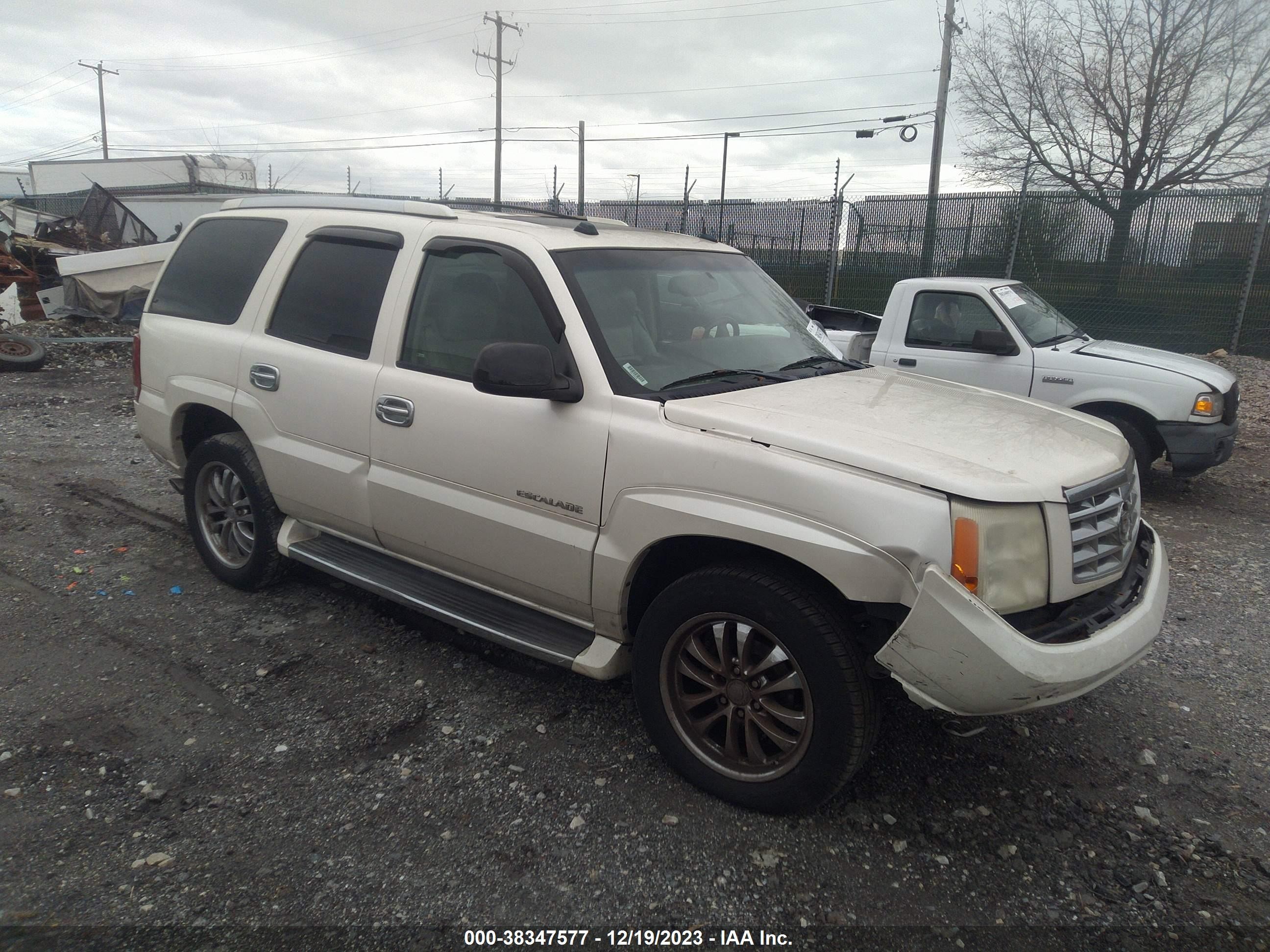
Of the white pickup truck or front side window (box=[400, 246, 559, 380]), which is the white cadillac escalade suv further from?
the white pickup truck

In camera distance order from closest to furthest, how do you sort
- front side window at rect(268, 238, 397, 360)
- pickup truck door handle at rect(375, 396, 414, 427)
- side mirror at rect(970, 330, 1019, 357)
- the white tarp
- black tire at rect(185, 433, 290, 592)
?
pickup truck door handle at rect(375, 396, 414, 427), front side window at rect(268, 238, 397, 360), black tire at rect(185, 433, 290, 592), side mirror at rect(970, 330, 1019, 357), the white tarp

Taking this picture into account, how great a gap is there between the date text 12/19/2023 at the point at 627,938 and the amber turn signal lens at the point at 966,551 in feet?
3.75

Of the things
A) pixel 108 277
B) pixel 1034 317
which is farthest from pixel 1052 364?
pixel 108 277

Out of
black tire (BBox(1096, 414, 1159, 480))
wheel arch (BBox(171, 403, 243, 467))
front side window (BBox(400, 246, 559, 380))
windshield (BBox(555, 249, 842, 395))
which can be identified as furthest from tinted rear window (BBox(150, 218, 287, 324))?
black tire (BBox(1096, 414, 1159, 480))

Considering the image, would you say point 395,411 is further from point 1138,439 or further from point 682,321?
point 1138,439

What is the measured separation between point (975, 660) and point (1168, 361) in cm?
580

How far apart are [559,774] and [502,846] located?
0.42 metres

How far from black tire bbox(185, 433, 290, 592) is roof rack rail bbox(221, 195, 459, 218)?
1254 millimetres

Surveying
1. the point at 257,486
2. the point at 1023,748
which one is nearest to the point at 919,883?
the point at 1023,748

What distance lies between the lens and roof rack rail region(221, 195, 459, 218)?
3830mm

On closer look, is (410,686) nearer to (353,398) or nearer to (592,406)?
(353,398)

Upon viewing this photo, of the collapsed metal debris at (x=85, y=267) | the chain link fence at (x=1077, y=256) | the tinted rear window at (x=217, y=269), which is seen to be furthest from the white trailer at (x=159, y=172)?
the tinted rear window at (x=217, y=269)

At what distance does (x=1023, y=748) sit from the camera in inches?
133

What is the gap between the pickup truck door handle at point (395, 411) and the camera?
3.54 m
